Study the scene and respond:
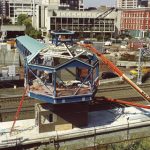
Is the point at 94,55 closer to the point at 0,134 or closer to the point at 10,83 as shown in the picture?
the point at 0,134

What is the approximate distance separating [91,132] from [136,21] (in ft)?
320

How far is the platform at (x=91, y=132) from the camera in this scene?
20.7 meters

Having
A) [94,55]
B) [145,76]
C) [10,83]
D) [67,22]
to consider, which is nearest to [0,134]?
[94,55]

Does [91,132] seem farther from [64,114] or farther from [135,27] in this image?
[135,27]

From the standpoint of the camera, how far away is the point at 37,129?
22.2m

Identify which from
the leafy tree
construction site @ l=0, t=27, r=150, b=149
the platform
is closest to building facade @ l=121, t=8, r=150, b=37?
the leafy tree

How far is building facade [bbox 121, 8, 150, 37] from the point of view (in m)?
110

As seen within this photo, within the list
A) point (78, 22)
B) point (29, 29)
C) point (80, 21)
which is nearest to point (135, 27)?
point (80, 21)

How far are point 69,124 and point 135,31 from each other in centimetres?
9599

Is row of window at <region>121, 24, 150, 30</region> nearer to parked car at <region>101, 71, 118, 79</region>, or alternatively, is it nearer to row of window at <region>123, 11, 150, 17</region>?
row of window at <region>123, 11, 150, 17</region>

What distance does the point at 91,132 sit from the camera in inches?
862

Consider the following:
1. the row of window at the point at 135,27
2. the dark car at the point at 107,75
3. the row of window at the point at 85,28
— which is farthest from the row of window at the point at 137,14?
the dark car at the point at 107,75

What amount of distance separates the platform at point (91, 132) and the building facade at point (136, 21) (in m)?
87.2

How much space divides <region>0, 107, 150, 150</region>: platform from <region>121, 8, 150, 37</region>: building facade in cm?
8716
